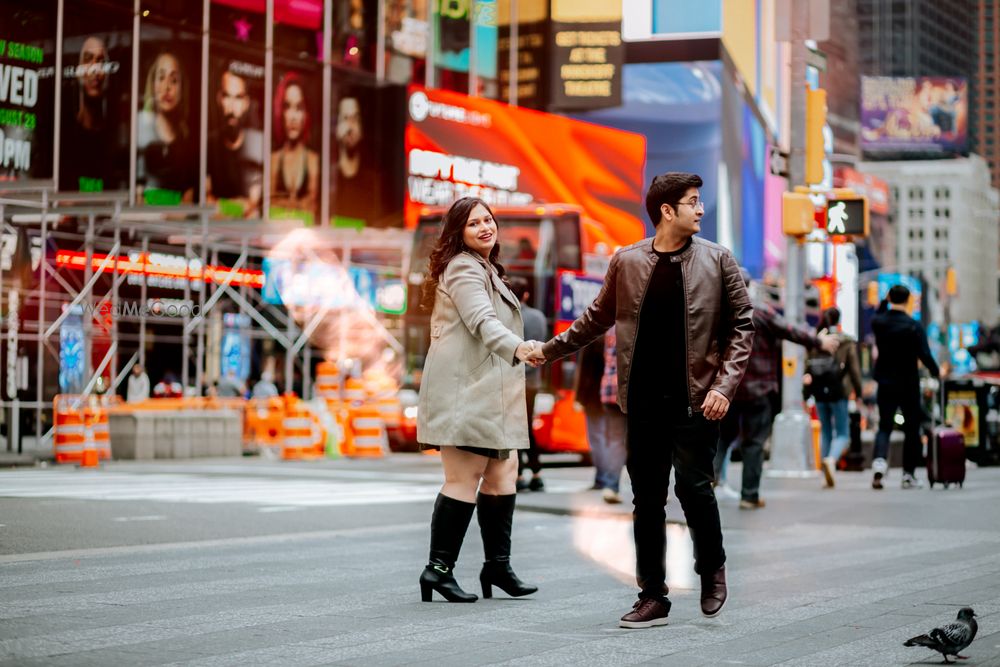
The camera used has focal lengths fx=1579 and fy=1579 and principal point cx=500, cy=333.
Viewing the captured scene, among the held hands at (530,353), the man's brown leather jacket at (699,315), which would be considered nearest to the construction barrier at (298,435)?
the held hands at (530,353)

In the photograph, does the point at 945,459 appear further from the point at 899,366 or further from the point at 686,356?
the point at 686,356

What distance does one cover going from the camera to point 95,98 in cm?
2959

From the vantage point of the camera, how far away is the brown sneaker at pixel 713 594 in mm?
6539

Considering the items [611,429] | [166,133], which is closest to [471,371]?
[611,429]

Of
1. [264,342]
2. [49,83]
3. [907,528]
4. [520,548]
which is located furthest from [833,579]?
[264,342]

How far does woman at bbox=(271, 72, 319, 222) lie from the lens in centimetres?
3484

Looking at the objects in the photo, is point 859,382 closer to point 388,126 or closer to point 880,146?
point 388,126

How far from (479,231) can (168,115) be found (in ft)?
83.4

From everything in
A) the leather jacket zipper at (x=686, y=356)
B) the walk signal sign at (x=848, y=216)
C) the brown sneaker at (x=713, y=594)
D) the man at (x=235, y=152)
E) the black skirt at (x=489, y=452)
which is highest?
the man at (x=235, y=152)

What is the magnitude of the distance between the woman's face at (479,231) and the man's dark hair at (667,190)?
0.85m

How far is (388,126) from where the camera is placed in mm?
37938

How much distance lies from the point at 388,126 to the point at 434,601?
31473 millimetres

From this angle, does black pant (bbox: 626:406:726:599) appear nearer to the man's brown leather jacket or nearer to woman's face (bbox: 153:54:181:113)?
the man's brown leather jacket

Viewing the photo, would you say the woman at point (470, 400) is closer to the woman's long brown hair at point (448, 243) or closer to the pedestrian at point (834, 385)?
the woman's long brown hair at point (448, 243)
